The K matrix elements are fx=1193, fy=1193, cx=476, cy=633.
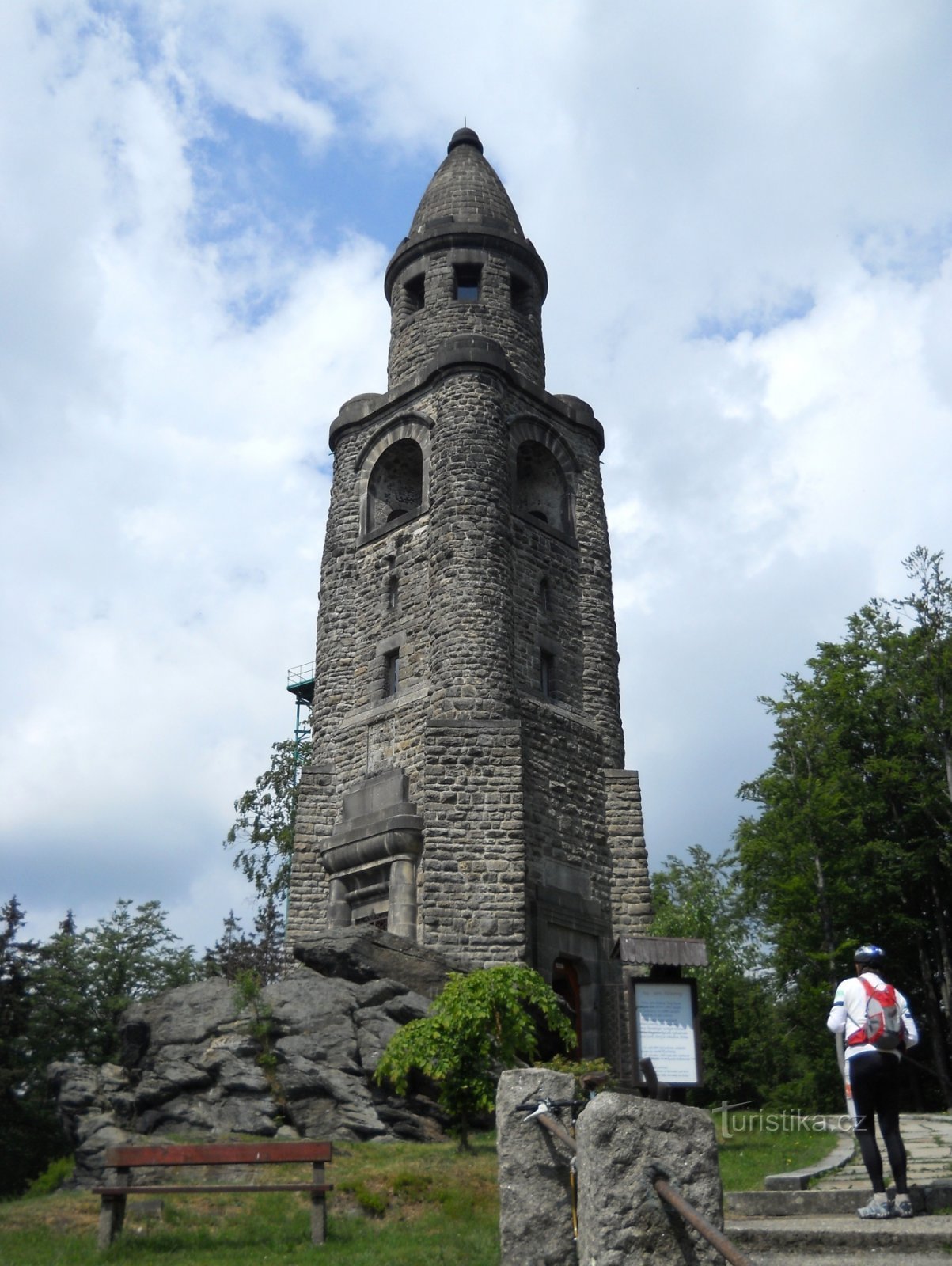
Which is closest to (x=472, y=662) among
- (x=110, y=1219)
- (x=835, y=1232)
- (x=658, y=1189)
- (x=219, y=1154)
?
(x=219, y=1154)

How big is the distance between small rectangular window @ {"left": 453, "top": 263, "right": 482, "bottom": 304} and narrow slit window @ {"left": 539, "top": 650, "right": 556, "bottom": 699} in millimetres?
8191

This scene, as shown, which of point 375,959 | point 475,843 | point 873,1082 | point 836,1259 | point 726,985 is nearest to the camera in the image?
point 836,1259

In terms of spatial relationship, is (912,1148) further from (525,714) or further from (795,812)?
(795,812)

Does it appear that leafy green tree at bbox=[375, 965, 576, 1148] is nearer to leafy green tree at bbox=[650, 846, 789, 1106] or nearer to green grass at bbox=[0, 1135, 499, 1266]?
green grass at bbox=[0, 1135, 499, 1266]

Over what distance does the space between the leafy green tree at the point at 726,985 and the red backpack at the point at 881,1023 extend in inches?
669

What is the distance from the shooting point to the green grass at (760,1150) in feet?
32.6

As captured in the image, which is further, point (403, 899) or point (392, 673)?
point (392, 673)

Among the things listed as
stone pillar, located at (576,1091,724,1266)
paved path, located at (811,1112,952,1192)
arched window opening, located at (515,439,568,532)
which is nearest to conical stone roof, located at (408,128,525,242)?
arched window opening, located at (515,439,568,532)

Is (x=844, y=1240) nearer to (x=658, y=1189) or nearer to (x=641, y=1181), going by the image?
(x=641, y=1181)

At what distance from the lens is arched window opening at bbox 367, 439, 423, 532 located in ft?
74.3

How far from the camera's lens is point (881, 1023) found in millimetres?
6988

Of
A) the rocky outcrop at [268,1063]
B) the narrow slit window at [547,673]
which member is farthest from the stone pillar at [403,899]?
the narrow slit window at [547,673]

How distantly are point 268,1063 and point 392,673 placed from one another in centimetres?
799

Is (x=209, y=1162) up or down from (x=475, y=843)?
down
